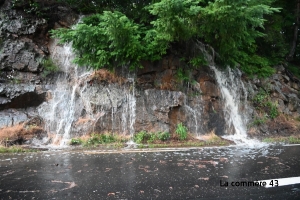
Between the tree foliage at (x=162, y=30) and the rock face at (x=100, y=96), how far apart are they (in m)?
0.86

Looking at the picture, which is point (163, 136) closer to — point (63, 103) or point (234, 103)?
point (234, 103)

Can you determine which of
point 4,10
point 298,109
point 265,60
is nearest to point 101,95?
point 4,10

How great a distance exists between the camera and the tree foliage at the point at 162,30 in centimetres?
759

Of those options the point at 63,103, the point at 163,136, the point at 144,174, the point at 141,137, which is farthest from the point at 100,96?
the point at 144,174

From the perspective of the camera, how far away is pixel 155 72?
34.2 feet

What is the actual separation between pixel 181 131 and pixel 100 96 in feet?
10.9

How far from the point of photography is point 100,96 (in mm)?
9633

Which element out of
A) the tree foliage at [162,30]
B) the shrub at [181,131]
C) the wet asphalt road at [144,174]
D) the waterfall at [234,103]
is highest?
the tree foliage at [162,30]

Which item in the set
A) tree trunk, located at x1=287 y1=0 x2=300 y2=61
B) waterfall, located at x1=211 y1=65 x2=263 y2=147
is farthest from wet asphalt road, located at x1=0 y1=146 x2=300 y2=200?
tree trunk, located at x1=287 y1=0 x2=300 y2=61

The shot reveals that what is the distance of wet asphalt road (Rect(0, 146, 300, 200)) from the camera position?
3.73 metres

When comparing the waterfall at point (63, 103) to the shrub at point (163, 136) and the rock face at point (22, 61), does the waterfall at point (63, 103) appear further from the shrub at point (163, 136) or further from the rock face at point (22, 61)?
the shrub at point (163, 136)

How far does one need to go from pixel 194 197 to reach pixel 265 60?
11.2 m

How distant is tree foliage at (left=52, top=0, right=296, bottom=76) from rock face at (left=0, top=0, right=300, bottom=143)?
0.86 metres

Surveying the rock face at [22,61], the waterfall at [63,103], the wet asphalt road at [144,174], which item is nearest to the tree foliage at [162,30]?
the waterfall at [63,103]
